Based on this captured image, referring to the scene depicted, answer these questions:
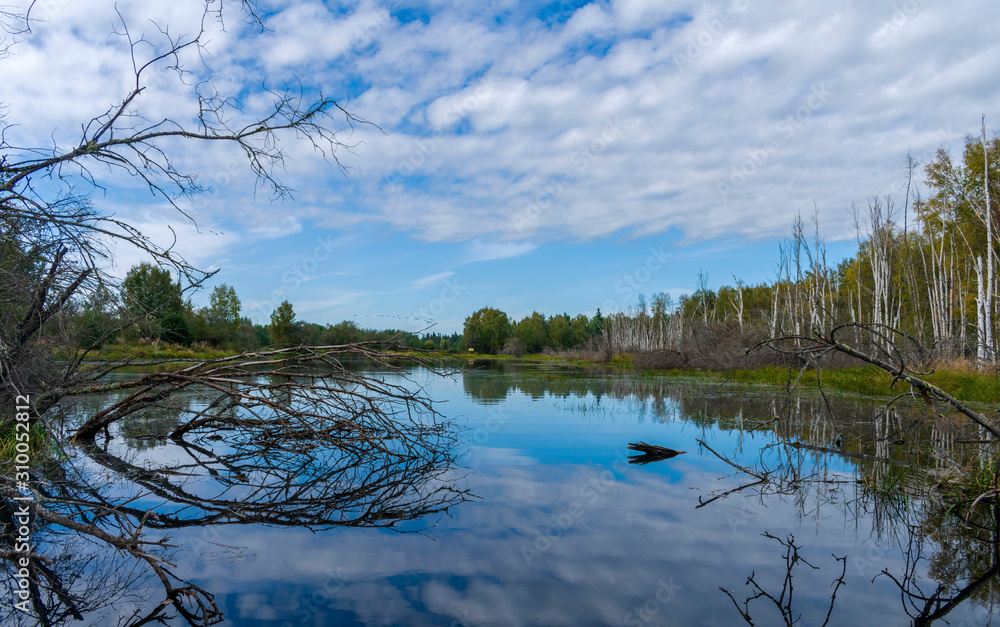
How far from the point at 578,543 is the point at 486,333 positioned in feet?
254

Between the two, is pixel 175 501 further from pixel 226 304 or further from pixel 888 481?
pixel 226 304

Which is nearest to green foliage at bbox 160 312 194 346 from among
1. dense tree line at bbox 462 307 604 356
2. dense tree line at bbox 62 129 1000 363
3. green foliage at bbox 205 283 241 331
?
dense tree line at bbox 62 129 1000 363

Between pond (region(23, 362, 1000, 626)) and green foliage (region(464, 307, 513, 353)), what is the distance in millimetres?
72482

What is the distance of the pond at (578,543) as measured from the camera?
376 cm

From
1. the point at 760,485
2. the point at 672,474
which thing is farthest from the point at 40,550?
the point at 760,485

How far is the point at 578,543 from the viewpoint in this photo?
4863mm

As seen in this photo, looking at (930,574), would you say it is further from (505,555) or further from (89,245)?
(89,245)

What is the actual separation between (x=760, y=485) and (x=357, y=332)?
6.95 m

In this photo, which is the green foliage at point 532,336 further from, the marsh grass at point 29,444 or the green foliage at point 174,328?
the marsh grass at point 29,444

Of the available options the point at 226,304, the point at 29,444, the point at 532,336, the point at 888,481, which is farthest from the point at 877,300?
the point at 532,336

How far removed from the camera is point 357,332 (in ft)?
31.6

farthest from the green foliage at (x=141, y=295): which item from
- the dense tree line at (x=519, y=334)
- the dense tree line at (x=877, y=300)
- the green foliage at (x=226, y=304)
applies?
the dense tree line at (x=519, y=334)

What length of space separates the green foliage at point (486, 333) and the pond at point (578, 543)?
7248 cm

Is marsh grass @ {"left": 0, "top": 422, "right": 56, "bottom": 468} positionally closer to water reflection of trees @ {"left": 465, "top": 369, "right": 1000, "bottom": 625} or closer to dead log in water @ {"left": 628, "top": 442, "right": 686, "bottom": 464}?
dead log in water @ {"left": 628, "top": 442, "right": 686, "bottom": 464}
